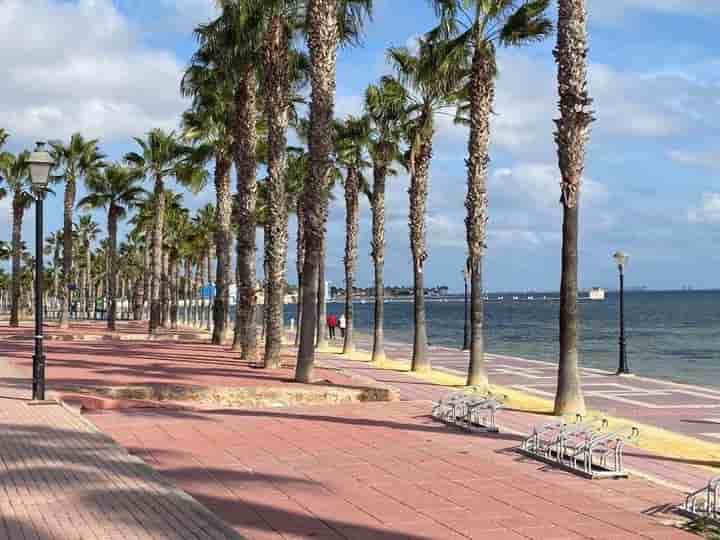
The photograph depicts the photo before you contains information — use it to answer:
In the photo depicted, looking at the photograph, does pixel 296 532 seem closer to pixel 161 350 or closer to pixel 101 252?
pixel 161 350

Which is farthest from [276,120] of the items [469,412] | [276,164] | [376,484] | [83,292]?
[83,292]

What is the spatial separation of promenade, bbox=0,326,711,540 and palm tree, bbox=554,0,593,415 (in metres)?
1.03

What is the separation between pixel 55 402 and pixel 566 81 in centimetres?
1016

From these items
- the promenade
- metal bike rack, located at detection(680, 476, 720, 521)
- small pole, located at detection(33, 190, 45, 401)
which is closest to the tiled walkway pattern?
the promenade

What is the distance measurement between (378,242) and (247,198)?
716 centimetres

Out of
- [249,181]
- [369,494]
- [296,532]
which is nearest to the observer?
[296,532]

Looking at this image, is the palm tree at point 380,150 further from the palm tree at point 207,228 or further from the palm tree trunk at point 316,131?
the palm tree at point 207,228

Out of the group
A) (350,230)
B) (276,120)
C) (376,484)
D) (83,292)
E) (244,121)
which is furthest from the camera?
(83,292)

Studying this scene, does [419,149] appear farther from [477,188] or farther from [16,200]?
[16,200]

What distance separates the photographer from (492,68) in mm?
20344

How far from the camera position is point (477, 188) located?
20.4 meters

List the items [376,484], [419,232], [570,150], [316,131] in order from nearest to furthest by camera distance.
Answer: [376,484] < [570,150] < [316,131] < [419,232]

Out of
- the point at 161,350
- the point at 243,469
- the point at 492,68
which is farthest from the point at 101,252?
the point at 243,469

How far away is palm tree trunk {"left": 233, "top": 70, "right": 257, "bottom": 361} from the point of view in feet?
80.5
